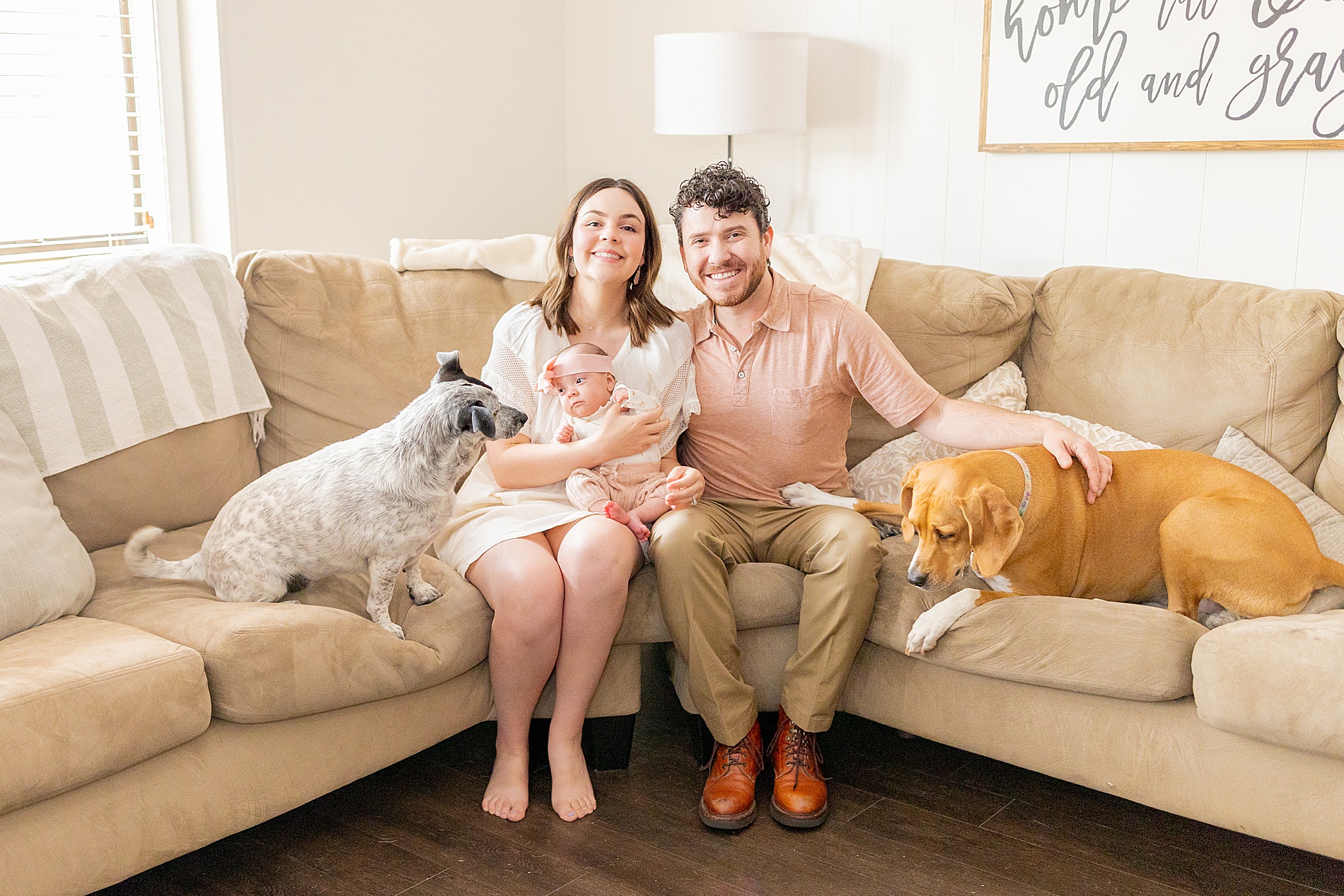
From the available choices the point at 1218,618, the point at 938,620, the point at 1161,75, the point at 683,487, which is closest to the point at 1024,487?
the point at 938,620

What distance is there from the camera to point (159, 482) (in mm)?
2314

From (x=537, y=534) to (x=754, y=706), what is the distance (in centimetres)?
53

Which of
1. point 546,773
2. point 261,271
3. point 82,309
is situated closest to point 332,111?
point 261,271

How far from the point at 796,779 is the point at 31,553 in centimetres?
138

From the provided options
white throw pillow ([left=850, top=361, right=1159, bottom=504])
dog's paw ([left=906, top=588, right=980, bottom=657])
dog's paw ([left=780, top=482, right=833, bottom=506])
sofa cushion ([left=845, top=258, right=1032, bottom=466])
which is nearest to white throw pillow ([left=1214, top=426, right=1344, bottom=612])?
white throw pillow ([left=850, top=361, right=1159, bottom=504])

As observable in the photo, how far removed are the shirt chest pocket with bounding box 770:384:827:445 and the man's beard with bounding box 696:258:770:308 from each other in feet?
0.65

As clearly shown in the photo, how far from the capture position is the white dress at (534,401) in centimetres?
217

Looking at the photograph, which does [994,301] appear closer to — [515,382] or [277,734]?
[515,382]

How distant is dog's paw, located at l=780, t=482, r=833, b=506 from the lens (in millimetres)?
2301

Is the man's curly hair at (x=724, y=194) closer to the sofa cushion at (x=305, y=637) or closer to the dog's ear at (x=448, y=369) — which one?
the dog's ear at (x=448, y=369)

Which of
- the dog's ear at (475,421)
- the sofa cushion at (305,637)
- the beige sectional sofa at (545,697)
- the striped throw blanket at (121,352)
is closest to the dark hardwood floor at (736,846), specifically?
the beige sectional sofa at (545,697)

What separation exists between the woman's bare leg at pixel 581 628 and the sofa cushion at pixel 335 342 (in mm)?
701

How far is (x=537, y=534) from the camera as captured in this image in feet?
7.01

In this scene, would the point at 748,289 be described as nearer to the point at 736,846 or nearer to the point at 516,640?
the point at 516,640
